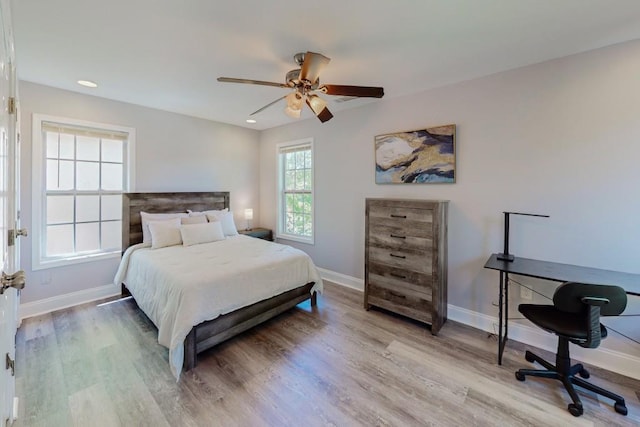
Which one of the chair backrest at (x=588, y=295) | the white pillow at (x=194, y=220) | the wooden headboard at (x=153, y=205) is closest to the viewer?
the chair backrest at (x=588, y=295)

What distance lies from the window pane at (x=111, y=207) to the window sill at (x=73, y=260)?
18.9 inches

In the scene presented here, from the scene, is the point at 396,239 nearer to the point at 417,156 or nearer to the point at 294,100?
the point at 417,156

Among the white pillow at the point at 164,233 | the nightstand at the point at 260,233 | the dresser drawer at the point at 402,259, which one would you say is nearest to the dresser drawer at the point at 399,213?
the dresser drawer at the point at 402,259

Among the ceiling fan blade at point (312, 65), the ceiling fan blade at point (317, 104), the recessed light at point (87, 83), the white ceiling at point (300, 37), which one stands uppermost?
the recessed light at point (87, 83)

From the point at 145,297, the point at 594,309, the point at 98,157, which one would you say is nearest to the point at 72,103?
the point at 98,157

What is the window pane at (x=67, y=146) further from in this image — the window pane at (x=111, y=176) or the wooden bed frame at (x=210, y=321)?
the wooden bed frame at (x=210, y=321)

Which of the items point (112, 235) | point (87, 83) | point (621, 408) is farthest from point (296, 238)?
point (621, 408)

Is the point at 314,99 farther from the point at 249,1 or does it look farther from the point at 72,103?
the point at 72,103

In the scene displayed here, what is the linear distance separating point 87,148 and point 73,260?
4.52 ft

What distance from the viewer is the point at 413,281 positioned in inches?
109

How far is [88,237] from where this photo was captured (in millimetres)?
3395

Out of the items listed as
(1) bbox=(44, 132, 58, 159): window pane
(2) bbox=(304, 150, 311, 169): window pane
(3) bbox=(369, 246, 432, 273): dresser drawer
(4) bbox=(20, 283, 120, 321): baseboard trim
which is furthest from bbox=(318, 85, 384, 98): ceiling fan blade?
(4) bbox=(20, 283, 120, 321): baseboard trim

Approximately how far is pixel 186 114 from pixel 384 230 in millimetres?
3372

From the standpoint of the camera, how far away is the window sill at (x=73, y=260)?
9.77ft
